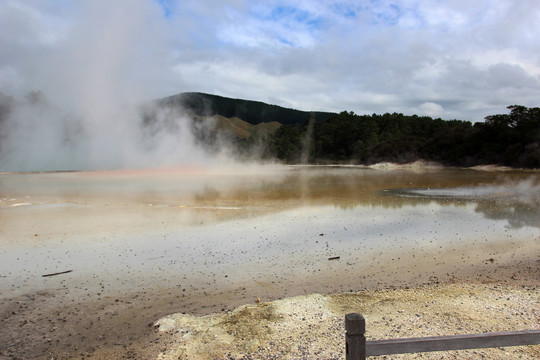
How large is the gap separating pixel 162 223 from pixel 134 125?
3471 cm

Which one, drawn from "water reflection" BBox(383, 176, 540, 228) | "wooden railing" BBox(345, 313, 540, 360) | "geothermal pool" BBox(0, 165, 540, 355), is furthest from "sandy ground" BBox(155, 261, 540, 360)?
"water reflection" BBox(383, 176, 540, 228)

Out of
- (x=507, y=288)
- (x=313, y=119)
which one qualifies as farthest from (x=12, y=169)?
(x=313, y=119)

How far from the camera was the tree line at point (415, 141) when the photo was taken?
44.9 metres

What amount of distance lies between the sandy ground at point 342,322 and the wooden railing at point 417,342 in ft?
4.25

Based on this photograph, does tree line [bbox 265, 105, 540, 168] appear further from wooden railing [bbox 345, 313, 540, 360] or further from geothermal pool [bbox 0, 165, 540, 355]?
wooden railing [bbox 345, 313, 540, 360]

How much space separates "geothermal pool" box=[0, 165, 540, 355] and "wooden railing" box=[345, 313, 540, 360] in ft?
9.40

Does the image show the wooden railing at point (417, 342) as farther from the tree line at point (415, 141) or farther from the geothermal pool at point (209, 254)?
the tree line at point (415, 141)

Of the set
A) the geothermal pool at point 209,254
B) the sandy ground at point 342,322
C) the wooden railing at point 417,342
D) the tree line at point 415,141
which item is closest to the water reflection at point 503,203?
the geothermal pool at point 209,254

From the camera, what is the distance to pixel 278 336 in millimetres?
3988

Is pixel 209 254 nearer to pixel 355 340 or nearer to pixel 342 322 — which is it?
pixel 342 322

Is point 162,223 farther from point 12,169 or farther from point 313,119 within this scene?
point 313,119

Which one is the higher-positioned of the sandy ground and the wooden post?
the wooden post

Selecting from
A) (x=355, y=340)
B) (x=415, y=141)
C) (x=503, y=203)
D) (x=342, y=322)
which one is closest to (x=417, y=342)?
(x=355, y=340)

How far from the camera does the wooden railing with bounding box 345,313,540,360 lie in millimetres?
2344
